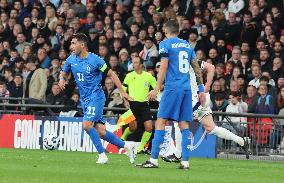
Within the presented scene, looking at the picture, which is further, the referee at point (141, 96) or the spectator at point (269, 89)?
the spectator at point (269, 89)

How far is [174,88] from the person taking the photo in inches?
626

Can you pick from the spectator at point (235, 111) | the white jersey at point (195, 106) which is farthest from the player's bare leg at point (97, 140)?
the spectator at point (235, 111)

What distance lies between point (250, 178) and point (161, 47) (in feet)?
8.57

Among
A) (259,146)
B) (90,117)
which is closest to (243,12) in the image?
(259,146)

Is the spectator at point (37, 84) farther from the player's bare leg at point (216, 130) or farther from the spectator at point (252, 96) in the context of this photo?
the player's bare leg at point (216, 130)

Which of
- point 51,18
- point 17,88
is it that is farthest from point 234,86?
point 51,18

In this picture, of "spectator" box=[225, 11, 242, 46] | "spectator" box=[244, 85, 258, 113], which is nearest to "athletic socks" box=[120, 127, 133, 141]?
"spectator" box=[244, 85, 258, 113]

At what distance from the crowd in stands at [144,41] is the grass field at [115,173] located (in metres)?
5.56

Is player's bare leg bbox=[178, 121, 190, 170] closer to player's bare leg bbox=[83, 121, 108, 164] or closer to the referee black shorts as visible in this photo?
player's bare leg bbox=[83, 121, 108, 164]

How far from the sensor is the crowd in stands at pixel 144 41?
23.8 meters

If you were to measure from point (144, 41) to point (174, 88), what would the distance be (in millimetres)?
11166

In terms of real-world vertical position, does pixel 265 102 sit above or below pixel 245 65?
below

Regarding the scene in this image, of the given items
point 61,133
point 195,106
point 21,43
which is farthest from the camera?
point 21,43

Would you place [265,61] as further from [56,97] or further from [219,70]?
[56,97]
